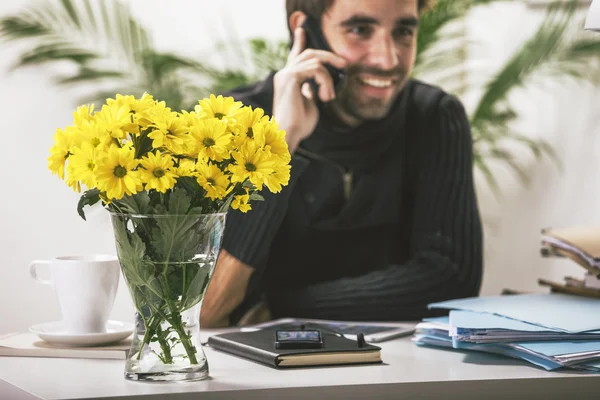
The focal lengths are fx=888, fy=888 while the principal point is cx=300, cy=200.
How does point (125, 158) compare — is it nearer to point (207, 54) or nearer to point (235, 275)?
point (235, 275)

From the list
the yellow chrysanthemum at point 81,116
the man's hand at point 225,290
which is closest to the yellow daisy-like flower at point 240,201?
the yellow chrysanthemum at point 81,116

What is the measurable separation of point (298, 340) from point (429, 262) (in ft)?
2.43

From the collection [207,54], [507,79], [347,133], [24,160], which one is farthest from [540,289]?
[24,160]

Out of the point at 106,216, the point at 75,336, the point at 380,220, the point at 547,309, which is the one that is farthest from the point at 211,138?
the point at 106,216

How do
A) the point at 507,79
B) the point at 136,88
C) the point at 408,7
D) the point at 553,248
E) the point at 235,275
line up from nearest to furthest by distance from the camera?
the point at 553,248
the point at 235,275
the point at 408,7
the point at 136,88
the point at 507,79

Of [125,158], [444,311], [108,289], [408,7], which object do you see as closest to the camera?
[125,158]

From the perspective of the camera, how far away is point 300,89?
6.58 feet

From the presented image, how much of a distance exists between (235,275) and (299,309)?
195 millimetres

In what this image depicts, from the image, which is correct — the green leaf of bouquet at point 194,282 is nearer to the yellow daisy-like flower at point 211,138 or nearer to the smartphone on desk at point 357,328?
the yellow daisy-like flower at point 211,138

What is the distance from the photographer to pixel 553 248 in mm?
1727

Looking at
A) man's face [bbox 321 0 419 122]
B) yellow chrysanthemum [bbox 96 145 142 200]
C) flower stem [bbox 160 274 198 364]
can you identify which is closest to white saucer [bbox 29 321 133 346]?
flower stem [bbox 160 274 198 364]

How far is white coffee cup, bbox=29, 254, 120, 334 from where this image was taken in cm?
133

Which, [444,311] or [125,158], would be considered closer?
[125,158]

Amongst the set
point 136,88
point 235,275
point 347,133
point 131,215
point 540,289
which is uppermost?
point 136,88
